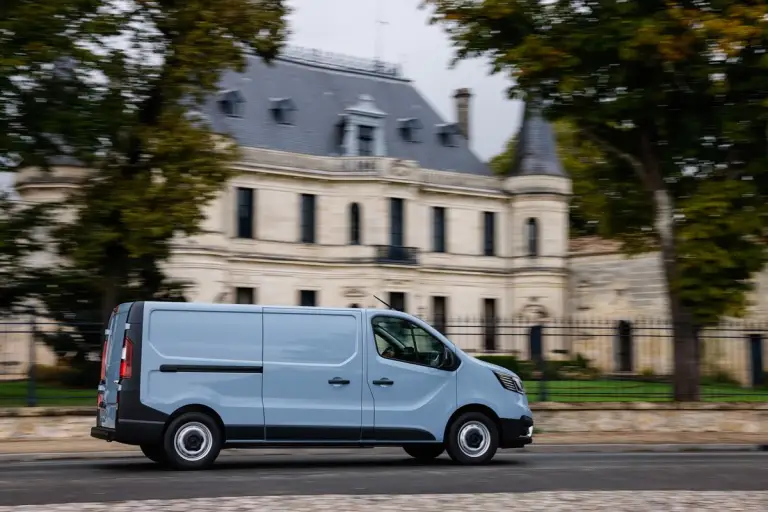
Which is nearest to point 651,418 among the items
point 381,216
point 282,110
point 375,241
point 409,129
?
point 381,216

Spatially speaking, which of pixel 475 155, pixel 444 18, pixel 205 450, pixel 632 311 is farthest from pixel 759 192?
pixel 475 155

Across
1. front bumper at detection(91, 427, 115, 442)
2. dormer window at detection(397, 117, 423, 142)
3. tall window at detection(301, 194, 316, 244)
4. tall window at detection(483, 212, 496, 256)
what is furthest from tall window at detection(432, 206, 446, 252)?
front bumper at detection(91, 427, 115, 442)

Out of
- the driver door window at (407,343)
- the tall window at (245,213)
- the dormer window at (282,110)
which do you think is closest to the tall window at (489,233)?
the dormer window at (282,110)

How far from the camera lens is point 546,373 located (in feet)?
77.4

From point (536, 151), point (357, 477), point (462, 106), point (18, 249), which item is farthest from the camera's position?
point (462, 106)

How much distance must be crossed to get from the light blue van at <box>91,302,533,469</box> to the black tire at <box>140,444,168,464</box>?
27mm

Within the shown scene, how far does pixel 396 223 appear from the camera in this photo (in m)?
59.3

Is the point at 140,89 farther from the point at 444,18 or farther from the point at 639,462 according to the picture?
the point at 639,462

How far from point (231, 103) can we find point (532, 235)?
Answer: 1770 centimetres

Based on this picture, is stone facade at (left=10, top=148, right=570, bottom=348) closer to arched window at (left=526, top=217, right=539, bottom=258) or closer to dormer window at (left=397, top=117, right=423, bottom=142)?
arched window at (left=526, top=217, right=539, bottom=258)

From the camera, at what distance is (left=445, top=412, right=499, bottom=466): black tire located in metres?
15.9

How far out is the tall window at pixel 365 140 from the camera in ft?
195

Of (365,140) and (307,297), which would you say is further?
(365,140)

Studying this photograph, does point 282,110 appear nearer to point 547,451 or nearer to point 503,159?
point 503,159
